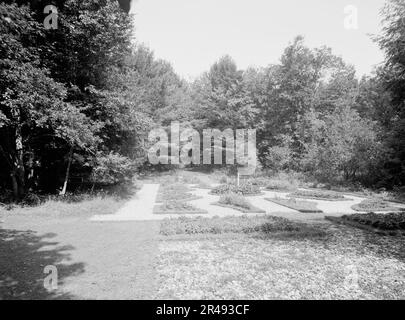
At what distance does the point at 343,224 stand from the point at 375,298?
23.6 feet

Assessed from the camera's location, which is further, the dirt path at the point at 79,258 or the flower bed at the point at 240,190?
the flower bed at the point at 240,190

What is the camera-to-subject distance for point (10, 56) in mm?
11516

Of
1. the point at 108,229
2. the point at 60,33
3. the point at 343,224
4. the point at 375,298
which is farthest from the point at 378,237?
the point at 60,33

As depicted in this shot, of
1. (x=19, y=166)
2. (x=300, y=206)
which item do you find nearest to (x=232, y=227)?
(x=300, y=206)

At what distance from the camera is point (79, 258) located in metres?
7.29

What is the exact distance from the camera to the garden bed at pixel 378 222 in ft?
35.3

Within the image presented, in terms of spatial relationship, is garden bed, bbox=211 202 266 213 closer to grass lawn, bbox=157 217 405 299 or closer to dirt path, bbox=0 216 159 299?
grass lawn, bbox=157 217 405 299

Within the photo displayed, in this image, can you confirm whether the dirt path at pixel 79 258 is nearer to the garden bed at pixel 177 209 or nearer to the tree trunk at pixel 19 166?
the garden bed at pixel 177 209

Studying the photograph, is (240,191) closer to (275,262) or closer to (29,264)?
(275,262)

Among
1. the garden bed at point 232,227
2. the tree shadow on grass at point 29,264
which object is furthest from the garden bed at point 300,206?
the tree shadow on grass at point 29,264

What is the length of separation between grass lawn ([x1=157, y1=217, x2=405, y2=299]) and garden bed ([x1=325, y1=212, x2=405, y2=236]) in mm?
669

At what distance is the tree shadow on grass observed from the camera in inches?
210

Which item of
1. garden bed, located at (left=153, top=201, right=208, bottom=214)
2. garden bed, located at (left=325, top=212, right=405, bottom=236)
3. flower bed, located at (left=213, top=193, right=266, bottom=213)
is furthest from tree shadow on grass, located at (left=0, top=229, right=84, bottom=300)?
garden bed, located at (left=325, top=212, right=405, bottom=236)
